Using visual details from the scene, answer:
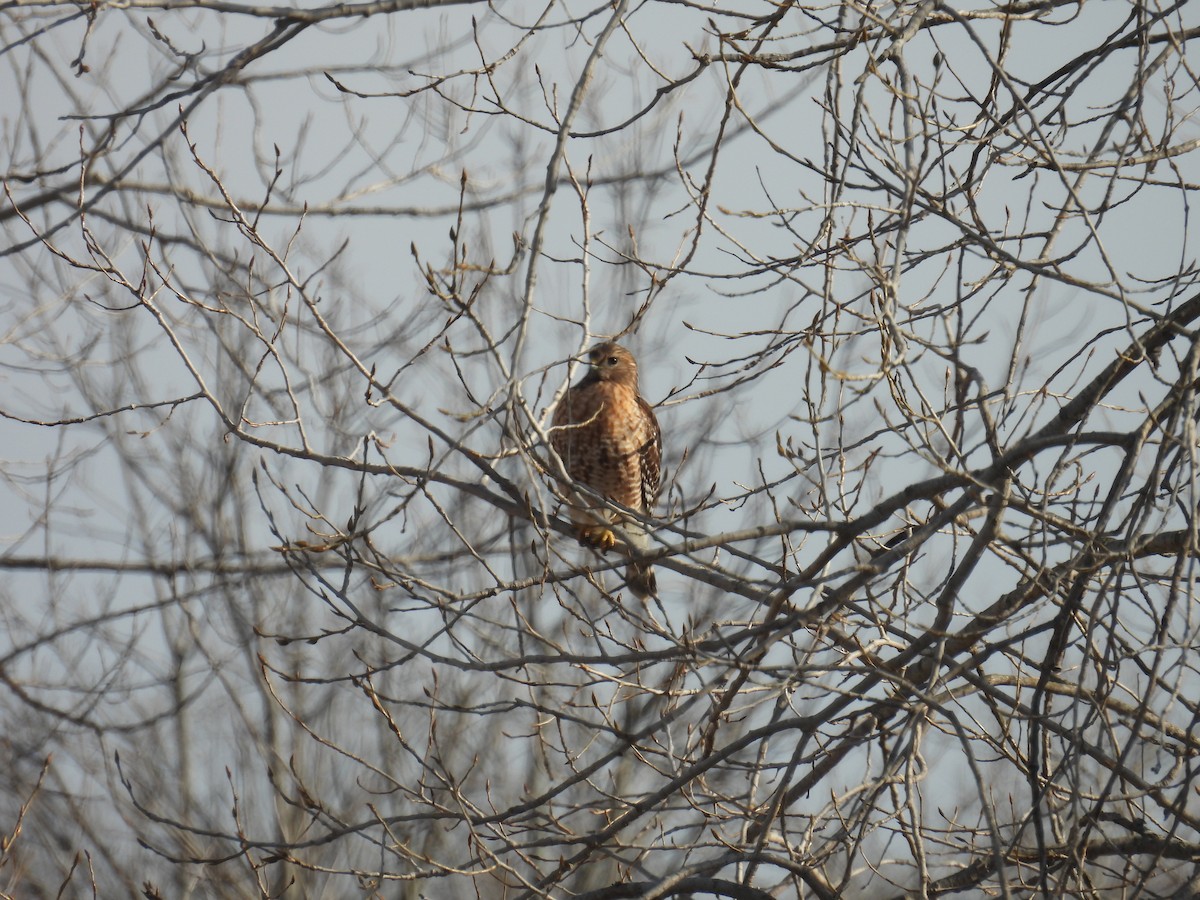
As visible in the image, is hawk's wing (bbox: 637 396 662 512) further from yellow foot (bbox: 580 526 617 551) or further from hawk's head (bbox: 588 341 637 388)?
yellow foot (bbox: 580 526 617 551)

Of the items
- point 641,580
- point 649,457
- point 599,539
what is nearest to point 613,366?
point 649,457

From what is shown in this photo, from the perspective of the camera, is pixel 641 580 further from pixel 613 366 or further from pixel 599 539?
pixel 613 366

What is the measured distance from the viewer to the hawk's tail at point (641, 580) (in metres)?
4.08

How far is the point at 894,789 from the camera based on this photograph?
3.37 m

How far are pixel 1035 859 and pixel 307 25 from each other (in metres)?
3.61

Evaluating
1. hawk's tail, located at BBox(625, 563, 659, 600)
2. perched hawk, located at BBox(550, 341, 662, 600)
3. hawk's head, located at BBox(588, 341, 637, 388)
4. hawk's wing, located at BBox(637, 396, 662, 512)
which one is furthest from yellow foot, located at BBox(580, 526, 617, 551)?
hawk's head, located at BBox(588, 341, 637, 388)

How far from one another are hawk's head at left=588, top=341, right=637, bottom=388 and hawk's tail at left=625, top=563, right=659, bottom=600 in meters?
1.14

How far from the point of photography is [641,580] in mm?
5230

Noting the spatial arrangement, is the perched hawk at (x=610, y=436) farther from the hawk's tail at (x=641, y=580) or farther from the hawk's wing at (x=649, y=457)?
the hawk's tail at (x=641, y=580)

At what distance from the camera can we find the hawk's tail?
408 cm

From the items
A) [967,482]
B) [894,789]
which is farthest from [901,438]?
[894,789]

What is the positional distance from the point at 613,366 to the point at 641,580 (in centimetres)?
200

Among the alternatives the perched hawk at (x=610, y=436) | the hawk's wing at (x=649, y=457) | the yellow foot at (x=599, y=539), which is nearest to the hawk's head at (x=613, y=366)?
the perched hawk at (x=610, y=436)

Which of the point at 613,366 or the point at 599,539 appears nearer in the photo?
the point at 599,539
